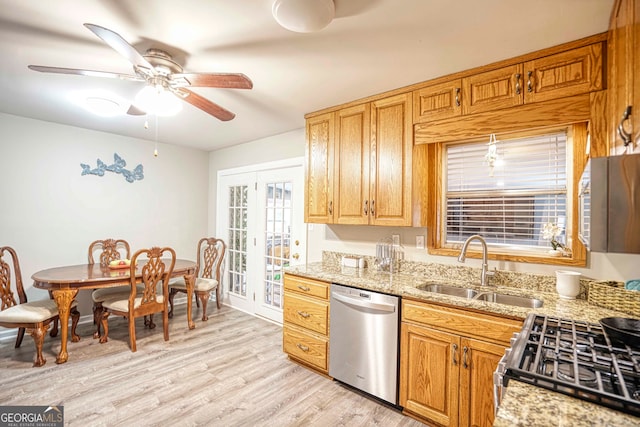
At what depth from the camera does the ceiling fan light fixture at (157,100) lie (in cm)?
211

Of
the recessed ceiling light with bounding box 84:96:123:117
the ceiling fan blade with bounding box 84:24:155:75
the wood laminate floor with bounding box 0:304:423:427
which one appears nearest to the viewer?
the ceiling fan blade with bounding box 84:24:155:75

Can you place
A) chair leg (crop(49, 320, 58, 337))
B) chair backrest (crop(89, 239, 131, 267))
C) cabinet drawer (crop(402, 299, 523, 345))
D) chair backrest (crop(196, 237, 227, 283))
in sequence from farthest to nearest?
chair backrest (crop(196, 237, 227, 283))
chair backrest (crop(89, 239, 131, 267))
chair leg (crop(49, 320, 58, 337))
cabinet drawer (crop(402, 299, 523, 345))

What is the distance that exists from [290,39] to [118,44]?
35.8 inches

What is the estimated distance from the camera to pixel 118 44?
1.56 metres

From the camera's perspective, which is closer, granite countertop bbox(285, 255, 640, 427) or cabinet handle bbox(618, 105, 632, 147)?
granite countertop bbox(285, 255, 640, 427)

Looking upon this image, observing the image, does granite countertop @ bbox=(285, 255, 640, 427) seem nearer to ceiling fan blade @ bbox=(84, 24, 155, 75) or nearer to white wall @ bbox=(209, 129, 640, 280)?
white wall @ bbox=(209, 129, 640, 280)

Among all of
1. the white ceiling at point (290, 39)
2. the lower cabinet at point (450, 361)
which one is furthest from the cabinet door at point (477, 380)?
the white ceiling at point (290, 39)

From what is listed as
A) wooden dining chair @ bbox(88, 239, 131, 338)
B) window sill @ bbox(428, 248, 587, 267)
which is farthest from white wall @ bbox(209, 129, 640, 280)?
wooden dining chair @ bbox(88, 239, 131, 338)

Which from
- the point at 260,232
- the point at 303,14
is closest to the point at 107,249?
the point at 260,232

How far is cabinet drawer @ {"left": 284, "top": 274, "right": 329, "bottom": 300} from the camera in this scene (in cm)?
259

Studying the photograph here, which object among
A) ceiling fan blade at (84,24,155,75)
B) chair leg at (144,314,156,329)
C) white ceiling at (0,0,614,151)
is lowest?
chair leg at (144,314,156,329)

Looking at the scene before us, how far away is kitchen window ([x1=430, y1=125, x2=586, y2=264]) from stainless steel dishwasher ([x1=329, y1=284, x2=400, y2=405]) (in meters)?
0.77

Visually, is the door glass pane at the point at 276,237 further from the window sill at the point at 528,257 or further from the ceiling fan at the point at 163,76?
the window sill at the point at 528,257

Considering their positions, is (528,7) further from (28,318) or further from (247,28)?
(28,318)
